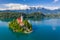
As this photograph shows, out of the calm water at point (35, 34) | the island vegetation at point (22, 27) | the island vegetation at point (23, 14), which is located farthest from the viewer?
the island vegetation at point (23, 14)

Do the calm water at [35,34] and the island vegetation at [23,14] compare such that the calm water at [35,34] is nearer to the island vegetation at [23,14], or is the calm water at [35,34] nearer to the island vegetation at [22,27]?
the island vegetation at [22,27]

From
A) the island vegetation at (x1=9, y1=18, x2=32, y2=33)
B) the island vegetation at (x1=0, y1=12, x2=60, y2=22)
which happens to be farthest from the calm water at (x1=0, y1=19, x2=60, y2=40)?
the island vegetation at (x1=0, y1=12, x2=60, y2=22)

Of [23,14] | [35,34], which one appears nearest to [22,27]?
[35,34]

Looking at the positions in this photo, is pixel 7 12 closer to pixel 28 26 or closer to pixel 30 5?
pixel 30 5

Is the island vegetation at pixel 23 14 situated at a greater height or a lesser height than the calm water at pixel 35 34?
greater

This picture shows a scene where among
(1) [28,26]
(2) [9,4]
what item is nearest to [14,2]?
(2) [9,4]

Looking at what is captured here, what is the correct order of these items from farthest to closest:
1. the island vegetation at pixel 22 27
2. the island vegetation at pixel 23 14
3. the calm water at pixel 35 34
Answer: the island vegetation at pixel 23 14 < the island vegetation at pixel 22 27 < the calm water at pixel 35 34

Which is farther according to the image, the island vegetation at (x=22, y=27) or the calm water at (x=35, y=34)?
the island vegetation at (x=22, y=27)

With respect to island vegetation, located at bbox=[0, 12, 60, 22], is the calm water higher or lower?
lower

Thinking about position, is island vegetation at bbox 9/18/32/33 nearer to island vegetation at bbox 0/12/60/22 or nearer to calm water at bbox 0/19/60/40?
calm water at bbox 0/19/60/40

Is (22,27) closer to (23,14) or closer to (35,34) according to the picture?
(35,34)

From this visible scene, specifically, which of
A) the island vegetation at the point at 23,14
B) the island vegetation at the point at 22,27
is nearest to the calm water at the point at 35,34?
the island vegetation at the point at 22,27
